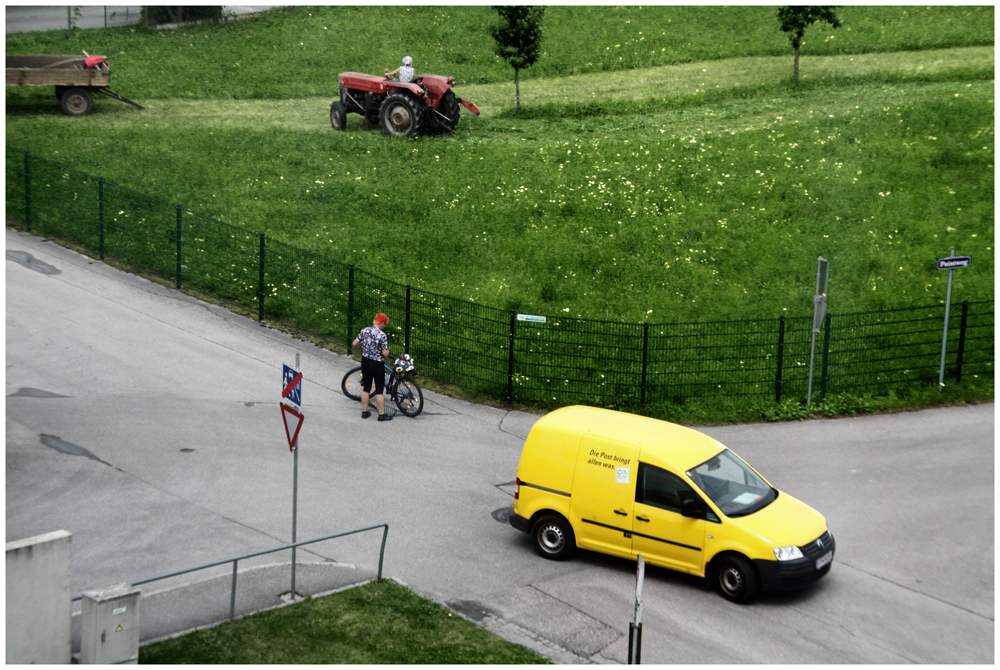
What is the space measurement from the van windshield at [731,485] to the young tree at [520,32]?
20140mm

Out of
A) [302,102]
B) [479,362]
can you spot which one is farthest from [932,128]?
[302,102]

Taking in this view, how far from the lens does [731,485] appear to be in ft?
35.6

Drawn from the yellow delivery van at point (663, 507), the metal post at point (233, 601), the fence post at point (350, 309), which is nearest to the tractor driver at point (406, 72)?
the fence post at point (350, 309)

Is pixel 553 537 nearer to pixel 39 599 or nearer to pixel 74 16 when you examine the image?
pixel 39 599

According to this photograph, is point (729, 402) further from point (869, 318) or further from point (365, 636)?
point (365, 636)

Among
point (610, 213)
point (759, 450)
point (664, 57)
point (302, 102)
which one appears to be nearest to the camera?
point (759, 450)

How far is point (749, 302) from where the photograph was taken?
19.5 m

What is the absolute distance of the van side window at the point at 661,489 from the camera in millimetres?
10539

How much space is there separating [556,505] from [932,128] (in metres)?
20.5

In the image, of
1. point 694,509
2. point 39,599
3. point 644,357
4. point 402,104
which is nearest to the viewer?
point 39,599

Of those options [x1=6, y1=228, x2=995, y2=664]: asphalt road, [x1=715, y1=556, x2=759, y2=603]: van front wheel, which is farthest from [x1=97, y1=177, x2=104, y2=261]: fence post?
[x1=715, y1=556, x2=759, y2=603]: van front wheel

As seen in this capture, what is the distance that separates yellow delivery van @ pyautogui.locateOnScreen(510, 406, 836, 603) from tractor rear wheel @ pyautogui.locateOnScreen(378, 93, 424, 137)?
16.8 meters

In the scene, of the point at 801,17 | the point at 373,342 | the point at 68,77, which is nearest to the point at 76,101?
the point at 68,77

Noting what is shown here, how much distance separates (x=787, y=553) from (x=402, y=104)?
64.0 feet
